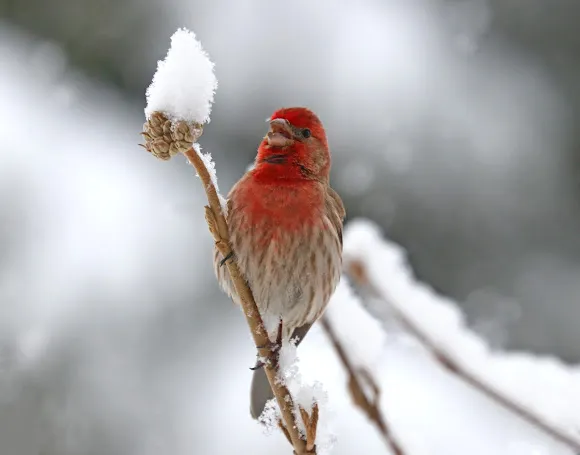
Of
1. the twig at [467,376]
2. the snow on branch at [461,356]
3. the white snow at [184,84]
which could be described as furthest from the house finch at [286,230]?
the white snow at [184,84]

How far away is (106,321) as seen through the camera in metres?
4.96

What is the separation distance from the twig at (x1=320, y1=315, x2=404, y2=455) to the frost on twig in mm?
245

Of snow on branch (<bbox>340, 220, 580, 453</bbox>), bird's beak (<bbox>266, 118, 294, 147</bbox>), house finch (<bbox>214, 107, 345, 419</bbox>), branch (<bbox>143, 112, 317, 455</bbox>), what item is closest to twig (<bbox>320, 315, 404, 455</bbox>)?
snow on branch (<bbox>340, 220, 580, 453</bbox>)

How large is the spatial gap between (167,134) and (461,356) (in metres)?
0.85

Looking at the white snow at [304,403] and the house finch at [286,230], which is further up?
the house finch at [286,230]

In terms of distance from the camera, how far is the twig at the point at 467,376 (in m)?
1.40

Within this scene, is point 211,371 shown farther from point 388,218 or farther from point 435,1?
point 435,1

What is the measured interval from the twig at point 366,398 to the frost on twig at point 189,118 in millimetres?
245

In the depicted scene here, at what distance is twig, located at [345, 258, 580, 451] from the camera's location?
4.59 feet

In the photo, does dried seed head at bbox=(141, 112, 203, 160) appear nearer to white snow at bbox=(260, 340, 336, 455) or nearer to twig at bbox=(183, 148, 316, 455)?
twig at bbox=(183, 148, 316, 455)

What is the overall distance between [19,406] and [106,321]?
80 cm

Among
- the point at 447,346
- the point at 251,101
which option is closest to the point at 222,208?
the point at 447,346

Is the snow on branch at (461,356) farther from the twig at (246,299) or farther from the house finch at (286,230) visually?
the twig at (246,299)

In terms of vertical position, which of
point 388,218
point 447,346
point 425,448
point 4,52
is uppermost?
point 4,52
